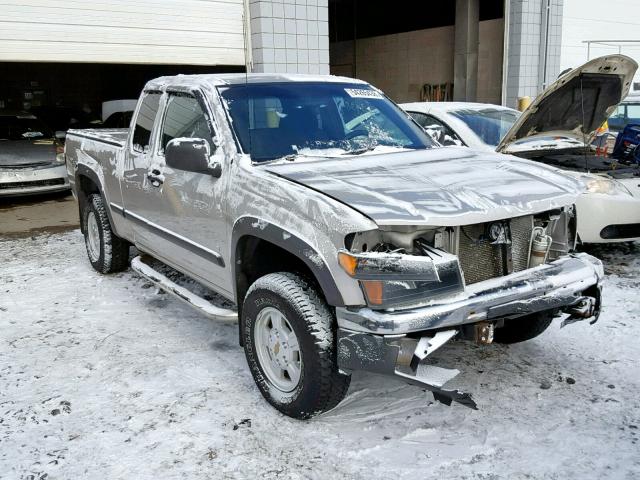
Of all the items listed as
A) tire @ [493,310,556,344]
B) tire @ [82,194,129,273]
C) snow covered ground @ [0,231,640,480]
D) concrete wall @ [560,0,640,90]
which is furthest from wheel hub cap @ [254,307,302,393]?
concrete wall @ [560,0,640,90]

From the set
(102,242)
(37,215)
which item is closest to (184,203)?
(102,242)

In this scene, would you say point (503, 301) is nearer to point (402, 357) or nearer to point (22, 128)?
point (402, 357)

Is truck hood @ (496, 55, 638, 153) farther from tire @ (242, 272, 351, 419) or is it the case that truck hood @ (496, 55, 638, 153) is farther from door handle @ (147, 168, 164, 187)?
tire @ (242, 272, 351, 419)

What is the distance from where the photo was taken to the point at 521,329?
13.1 ft

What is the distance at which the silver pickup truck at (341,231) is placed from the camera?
2.77 metres

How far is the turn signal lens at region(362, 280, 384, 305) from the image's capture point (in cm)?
273

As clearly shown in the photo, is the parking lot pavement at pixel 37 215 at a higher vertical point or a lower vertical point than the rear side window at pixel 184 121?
lower

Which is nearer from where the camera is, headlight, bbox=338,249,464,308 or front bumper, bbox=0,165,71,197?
headlight, bbox=338,249,464,308

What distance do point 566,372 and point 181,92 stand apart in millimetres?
3197

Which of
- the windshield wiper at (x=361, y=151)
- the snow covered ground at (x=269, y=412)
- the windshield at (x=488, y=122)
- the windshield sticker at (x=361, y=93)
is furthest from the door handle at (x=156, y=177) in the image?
the windshield at (x=488, y=122)

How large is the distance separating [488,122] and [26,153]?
283 inches

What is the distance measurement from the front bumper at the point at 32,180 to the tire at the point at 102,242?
3.74 metres

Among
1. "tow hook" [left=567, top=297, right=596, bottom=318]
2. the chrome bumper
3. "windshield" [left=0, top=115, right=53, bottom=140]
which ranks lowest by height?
"tow hook" [left=567, top=297, right=596, bottom=318]

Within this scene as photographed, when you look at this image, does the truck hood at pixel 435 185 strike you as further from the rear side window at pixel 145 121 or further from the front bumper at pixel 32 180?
the front bumper at pixel 32 180
